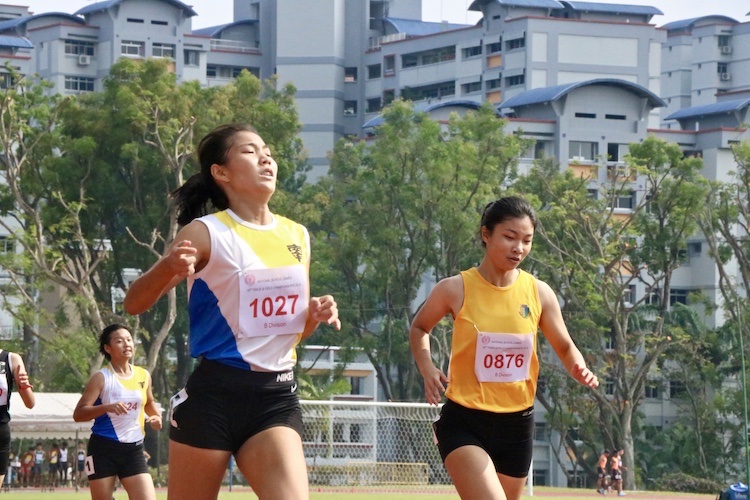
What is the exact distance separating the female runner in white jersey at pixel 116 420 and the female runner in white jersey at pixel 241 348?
4.58 meters

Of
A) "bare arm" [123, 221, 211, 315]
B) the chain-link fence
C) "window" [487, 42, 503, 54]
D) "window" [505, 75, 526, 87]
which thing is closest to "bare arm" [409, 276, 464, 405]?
"bare arm" [123, 221, 211, 315]

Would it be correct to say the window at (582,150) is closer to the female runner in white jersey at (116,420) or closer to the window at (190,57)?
the window at (190,57)

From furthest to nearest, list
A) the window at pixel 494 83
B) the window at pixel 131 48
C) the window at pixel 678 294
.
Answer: the window at pixel 131 48 → the window at pixel 494 83 → the window at pixel 678 294

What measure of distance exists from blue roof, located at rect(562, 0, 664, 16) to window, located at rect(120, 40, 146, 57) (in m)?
24.6

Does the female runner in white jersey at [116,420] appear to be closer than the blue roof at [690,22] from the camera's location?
Yes

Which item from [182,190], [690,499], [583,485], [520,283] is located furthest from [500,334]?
[583,485]

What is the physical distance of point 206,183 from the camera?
6145mm

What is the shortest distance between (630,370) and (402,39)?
46.9 meters

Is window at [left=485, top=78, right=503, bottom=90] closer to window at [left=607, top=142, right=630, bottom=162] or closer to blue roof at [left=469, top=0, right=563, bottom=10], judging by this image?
blue roof at [left=469, top=0, right=563, bottom=10]

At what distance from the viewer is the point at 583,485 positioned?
198 feet

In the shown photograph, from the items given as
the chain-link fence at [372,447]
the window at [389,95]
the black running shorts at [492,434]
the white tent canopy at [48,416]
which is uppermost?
the window at [389,95]

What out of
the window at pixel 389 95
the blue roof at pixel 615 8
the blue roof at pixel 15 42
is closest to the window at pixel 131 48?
the blue roof at pixel 15 42

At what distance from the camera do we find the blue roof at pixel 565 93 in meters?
73.6

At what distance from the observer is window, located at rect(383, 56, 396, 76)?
9412 cm
